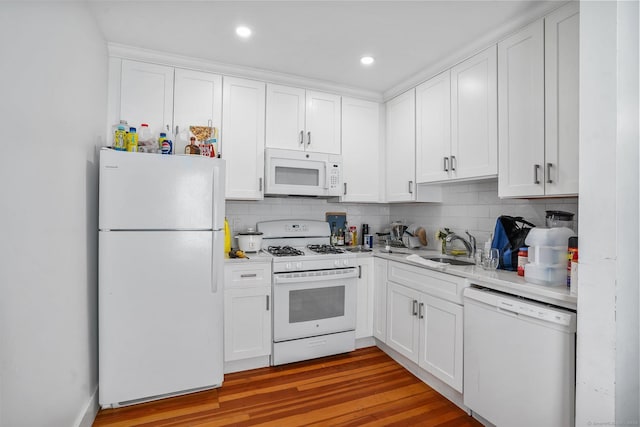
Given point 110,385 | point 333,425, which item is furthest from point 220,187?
point 333,425

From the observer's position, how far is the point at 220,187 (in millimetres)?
2227

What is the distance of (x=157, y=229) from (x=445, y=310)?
1.96m

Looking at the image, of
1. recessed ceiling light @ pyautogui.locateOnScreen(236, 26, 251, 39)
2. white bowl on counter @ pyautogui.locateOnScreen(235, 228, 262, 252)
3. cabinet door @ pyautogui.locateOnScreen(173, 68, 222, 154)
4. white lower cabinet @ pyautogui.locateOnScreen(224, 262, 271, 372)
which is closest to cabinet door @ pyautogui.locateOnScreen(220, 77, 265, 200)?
cabinet door @ pyautogui.locateOnScreen(173, 68, 222, 154)

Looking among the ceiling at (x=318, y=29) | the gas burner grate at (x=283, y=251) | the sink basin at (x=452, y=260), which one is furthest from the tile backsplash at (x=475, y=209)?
the gas burner grate at (x=283, y=251)

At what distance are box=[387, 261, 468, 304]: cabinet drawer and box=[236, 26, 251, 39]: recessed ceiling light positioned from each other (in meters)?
2.05

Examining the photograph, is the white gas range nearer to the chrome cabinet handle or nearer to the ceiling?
the chrome cabinet handle

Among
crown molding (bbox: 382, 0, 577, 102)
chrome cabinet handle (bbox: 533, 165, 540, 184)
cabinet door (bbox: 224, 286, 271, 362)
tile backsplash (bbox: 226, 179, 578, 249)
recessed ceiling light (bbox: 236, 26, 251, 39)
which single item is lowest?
cabinet door (bbox: 224, 286, 271, 362)

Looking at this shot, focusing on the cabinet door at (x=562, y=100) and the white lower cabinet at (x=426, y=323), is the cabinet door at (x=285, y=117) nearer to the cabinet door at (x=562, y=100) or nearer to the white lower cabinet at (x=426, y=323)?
the white lower cabinet at (x=426, y=323)

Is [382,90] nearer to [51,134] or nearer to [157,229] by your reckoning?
[157,229]

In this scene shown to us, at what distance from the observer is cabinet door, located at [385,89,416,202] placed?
116 inches

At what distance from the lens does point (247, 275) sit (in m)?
2.51

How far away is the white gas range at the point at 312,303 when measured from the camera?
101 inches

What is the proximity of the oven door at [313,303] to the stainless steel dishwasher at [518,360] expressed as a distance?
1049mm

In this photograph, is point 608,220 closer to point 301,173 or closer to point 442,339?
point 442,339
